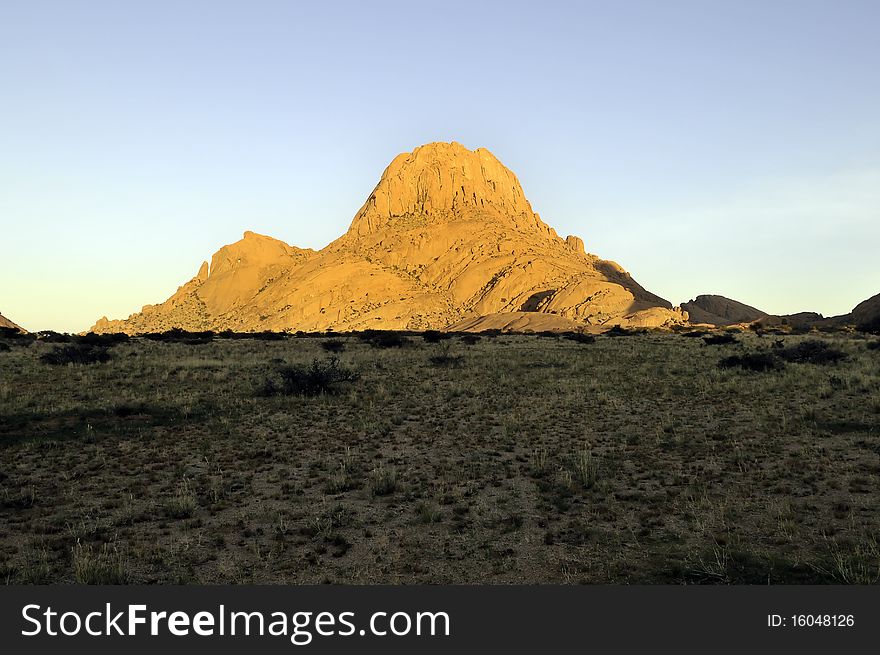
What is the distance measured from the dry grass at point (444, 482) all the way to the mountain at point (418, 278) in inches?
3713

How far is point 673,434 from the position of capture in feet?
52.3

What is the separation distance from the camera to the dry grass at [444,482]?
26.7 ft

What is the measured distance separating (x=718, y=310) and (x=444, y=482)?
16778cm

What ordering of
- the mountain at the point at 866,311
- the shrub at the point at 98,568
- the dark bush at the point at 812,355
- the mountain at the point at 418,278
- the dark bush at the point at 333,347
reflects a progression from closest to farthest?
the shrub at the point at 98,568 < the dark bush at the point at 812,355 < the dark bush at the point at 333,347 < the mountain at the point at 866,311 < the mountain at the point at 418,278

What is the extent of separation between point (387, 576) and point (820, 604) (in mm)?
4758

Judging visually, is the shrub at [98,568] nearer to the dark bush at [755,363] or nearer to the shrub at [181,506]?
the shrub at [181,506]

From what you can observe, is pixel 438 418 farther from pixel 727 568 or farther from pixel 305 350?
pixel 305 350

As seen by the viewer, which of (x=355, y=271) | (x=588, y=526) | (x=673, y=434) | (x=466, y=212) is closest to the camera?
(x=588, y=526)

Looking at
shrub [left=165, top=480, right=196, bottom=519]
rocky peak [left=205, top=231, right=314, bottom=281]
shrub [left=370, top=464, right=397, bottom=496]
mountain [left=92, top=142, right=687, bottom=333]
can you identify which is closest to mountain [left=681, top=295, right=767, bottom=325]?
mountain [left=92, top=142, right=687, bottom=333]

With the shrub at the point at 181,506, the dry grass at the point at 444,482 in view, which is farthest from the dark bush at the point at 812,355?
the shrub at the point at 181,506

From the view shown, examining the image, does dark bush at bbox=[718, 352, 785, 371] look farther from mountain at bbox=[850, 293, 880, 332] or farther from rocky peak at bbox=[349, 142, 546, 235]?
rocky peak at bbox=[349, 142, 546, 235]

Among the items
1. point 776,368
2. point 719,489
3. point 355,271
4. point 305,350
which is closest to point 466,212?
point 355,271

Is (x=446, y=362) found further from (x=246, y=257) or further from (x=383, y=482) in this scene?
(x=246, y=257)

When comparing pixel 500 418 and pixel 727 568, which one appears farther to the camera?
pixel 500 418
